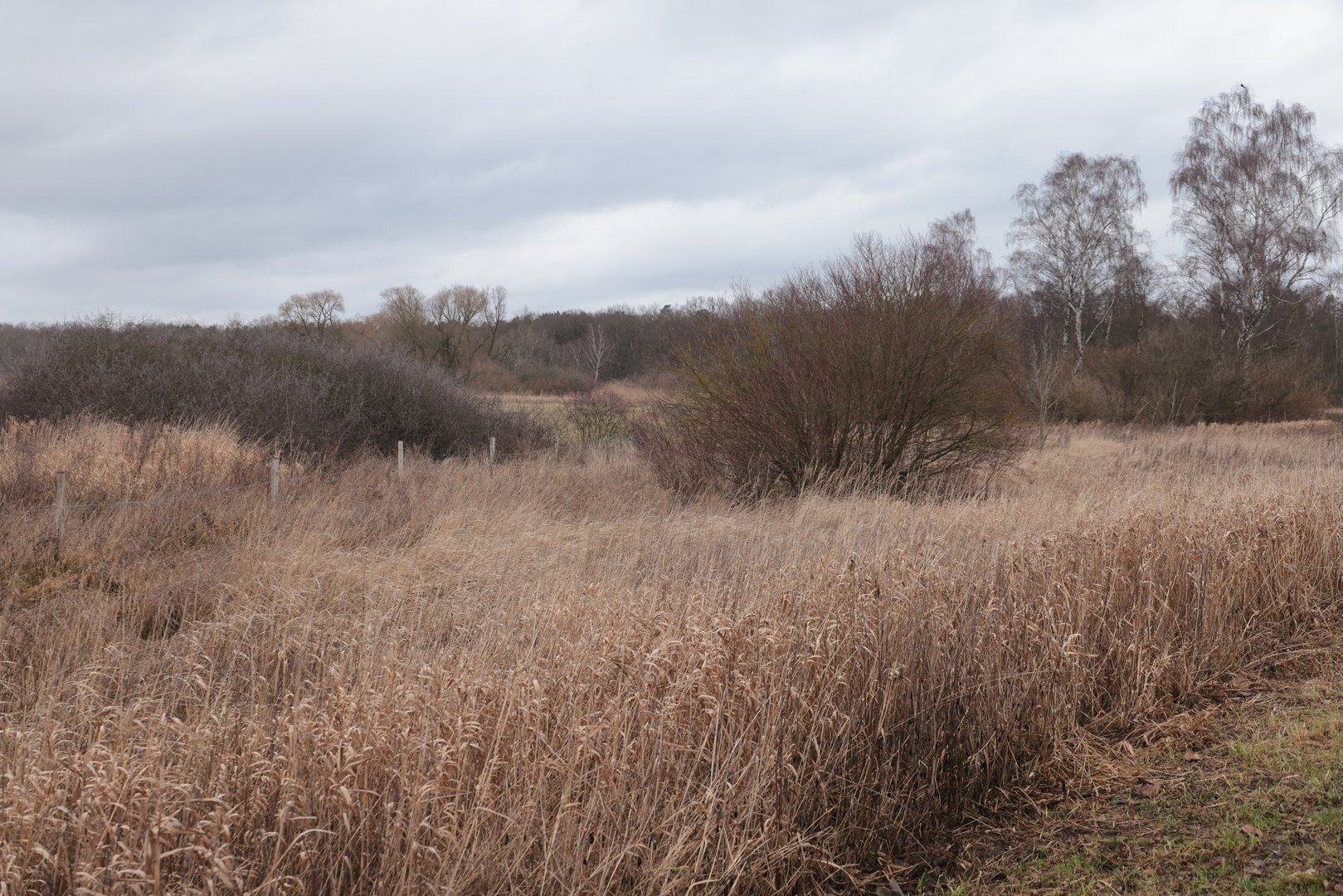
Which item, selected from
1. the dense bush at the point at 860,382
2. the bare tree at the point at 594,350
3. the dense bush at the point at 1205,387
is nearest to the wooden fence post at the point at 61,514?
the dense bush at the point at 860,382

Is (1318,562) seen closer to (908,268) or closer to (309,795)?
(908,268)

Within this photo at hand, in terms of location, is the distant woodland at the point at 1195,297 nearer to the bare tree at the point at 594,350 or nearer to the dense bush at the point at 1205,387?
the dense bush at the point at 1205,387

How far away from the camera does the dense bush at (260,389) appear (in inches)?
539

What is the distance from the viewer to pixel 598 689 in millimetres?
3201

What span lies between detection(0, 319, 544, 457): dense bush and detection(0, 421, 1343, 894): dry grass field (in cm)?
705

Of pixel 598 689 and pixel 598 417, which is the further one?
pixel 598 417

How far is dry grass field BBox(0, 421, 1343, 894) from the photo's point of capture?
94.9 inches

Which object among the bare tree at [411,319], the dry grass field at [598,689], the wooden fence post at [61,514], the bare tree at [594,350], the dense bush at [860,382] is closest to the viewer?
the dry grass field at [598,689]

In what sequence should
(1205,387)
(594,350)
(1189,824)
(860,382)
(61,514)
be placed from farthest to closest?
1. (594,350)
2. (1205,387)
3. (860,382)
4. (61,514)
5. (1189,824)

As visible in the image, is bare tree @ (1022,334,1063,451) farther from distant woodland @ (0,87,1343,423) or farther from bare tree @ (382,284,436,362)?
bare tree @ (382,284,436,362)

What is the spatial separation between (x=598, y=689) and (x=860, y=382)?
8.34 meters

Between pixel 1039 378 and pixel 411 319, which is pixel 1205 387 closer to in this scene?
pixel 1039 378

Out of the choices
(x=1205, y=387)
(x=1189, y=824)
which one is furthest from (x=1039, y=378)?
(x=1189, y=824)

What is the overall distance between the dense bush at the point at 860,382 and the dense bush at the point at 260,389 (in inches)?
269
